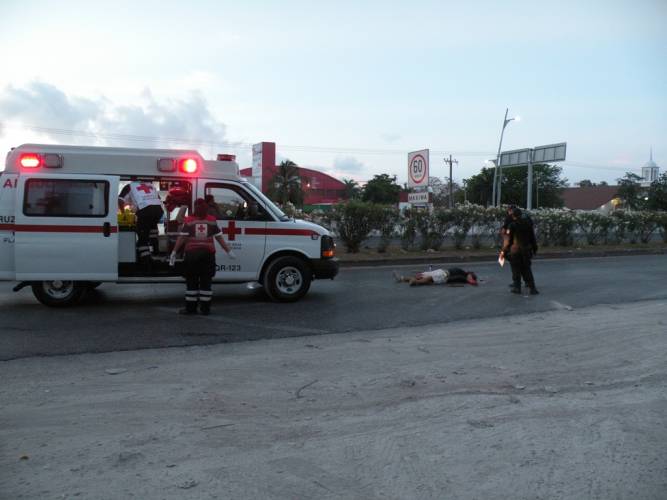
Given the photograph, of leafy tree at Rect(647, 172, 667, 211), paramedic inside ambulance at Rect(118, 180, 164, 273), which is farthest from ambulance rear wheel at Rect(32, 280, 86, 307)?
leafy tree at Rect(647, 172, 667, 211)

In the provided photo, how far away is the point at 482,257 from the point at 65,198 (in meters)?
12.9

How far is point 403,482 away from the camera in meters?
3.85

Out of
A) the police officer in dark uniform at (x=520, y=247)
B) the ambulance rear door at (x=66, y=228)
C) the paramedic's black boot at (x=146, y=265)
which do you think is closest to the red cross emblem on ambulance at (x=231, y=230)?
the paramedic's black boot at (x=146, y=265)

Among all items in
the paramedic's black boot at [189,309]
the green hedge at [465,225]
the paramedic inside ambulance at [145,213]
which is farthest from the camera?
the green hedge at [465,225]

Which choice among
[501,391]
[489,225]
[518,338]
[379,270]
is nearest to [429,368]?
[501,391]

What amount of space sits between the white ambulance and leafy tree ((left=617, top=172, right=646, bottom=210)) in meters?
68.6

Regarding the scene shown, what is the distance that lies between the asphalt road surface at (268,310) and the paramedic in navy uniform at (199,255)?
1.05ft

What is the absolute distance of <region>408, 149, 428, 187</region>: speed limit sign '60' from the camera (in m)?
23.6

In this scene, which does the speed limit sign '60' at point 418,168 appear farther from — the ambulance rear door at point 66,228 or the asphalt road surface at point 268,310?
the ambulance rear door at point 66,228

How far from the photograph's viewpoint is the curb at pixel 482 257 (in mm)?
17344

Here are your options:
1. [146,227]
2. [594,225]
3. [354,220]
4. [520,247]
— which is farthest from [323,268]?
[594,225]

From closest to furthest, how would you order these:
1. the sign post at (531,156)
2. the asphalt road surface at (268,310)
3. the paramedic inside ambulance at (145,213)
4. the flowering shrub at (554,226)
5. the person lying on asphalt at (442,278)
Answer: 1. the asphalt road surface at (268,310)
2. the paramedic inside ambulance at (145,213)
3. the person lying on asphalt at (442,278)
4. the flowering shrub at (554,226)
5. the sign post at (531,156)

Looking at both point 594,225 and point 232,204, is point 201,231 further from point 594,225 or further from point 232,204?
point 594,225

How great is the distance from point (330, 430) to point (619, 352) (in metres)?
4.10
